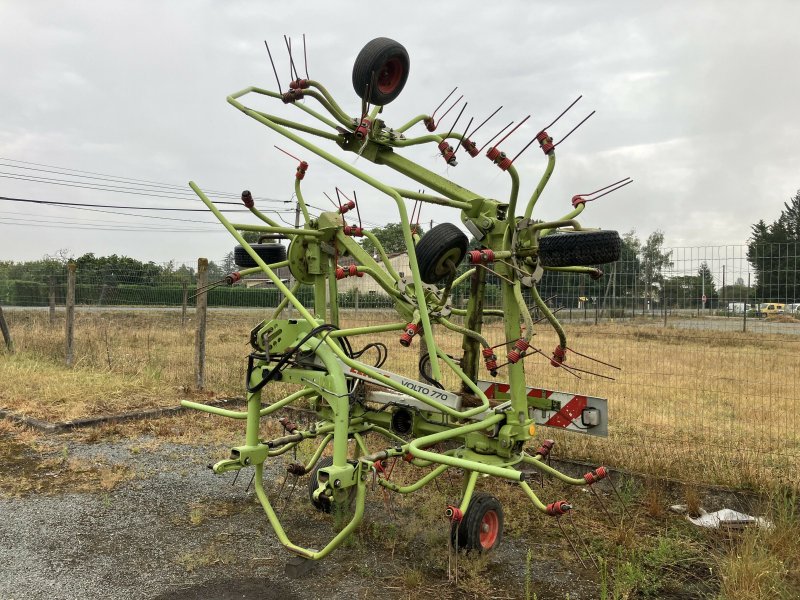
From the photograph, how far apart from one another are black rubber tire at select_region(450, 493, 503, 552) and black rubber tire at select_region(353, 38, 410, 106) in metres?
2.82

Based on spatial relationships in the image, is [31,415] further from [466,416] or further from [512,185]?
[512,185]

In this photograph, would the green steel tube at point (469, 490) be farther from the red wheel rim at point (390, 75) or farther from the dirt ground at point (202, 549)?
the red wheel rim at point (390, 75)

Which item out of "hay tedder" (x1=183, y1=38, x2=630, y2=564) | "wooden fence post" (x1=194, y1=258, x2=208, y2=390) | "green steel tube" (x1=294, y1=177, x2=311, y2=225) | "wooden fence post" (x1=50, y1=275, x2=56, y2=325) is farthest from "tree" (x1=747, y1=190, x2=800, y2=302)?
"wooden fence post" (x1=50, y1=275, x2=56, y2=325)

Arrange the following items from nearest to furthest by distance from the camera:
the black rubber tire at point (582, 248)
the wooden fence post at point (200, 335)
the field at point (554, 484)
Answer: the black rubber tire at point (582, 248) → the field at point (554, 484) → the wooden fence post at point (200, 335)

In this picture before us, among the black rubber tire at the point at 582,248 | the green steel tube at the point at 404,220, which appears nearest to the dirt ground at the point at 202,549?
Answer: the green steel tube at the point at 404,220

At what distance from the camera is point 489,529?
3973mm

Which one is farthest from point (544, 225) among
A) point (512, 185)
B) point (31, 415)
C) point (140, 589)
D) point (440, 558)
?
point (31, 415)

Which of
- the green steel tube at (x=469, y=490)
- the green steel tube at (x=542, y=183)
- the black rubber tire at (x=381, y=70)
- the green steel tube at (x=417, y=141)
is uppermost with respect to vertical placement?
the black rubber tire at (x=381, y=70)

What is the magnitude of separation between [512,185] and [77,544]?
3929 millimetres

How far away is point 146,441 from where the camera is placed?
677 centimetres

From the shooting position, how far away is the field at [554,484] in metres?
3.65

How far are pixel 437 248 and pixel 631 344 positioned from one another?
24.6 feet

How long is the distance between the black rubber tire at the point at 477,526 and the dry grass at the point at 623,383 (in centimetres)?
193

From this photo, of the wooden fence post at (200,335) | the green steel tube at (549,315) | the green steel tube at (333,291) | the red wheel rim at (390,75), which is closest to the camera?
the green steel tube at (549,315)
